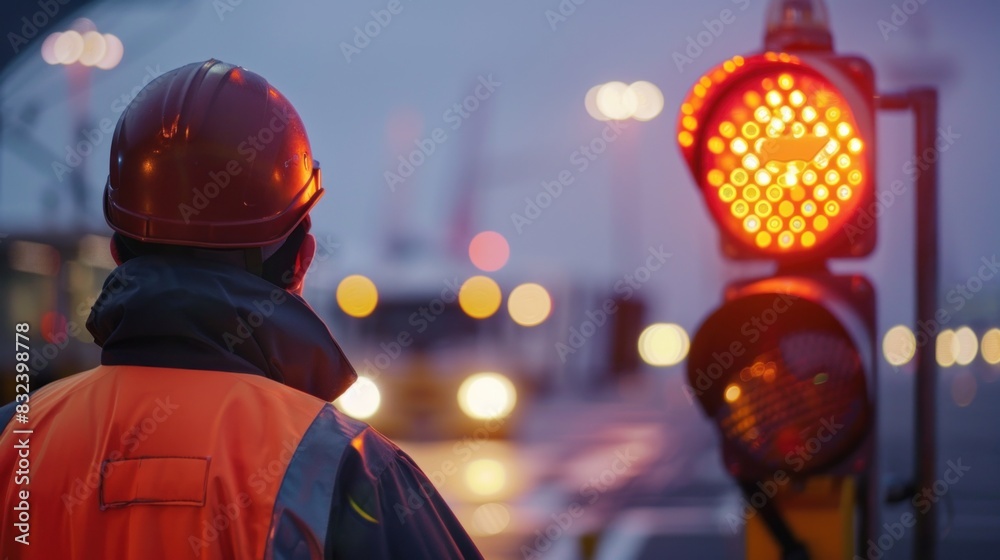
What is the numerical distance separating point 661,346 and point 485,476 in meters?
29.6

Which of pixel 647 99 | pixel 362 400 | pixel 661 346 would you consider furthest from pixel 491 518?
pixel 661 346

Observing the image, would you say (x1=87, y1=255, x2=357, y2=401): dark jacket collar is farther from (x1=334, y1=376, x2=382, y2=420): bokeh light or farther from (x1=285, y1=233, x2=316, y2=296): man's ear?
(x1=334, y1=376, x2=382, y2=420): bokeh light

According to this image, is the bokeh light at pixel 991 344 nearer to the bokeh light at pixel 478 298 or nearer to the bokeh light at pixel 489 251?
the bokeh light at pixel 489 251

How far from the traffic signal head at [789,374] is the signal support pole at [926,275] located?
0.26 metres

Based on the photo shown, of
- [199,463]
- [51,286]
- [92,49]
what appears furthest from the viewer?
[92,49]

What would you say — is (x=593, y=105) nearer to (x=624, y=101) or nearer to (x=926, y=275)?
(x=624, y=101)

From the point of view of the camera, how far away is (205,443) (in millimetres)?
1718

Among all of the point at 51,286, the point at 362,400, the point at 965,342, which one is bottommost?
the point at 965,342

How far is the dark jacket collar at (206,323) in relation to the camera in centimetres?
180

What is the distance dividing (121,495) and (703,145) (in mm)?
1077

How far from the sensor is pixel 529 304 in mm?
27516

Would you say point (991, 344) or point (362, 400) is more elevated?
point (362, 400)

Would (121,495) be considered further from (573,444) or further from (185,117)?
(573,444)

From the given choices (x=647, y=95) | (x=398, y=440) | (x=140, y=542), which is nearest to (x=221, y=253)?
(x=140, y=542)
